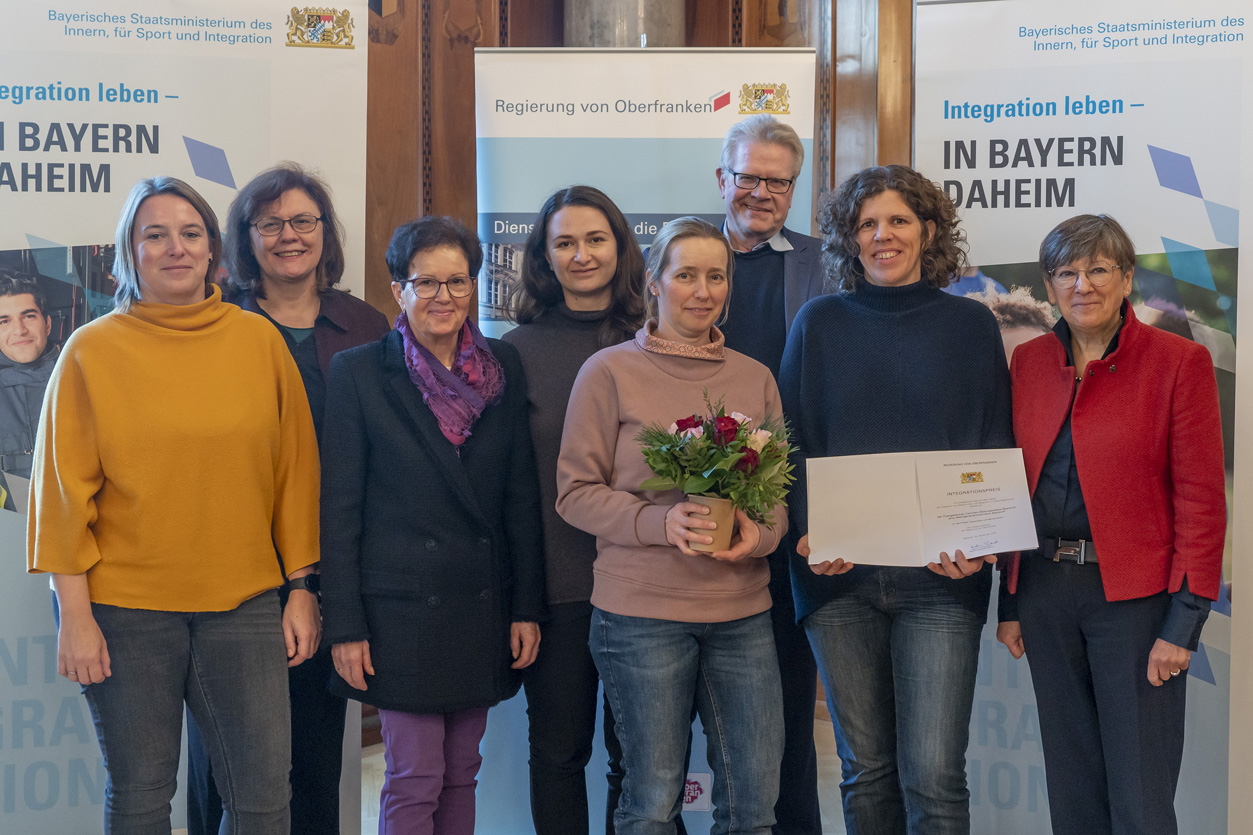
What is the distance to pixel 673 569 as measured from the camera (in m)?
2.18

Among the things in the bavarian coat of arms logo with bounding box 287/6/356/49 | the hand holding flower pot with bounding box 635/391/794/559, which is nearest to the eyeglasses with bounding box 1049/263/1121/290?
the hand holding flower pot with bounding box 635/391/794/559

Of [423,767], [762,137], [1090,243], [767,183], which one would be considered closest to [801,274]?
[767,183]

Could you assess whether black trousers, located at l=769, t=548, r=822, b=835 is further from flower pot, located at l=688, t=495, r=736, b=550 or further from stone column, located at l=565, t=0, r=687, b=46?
stone column, located at l=565, t=0, r=687, b=46

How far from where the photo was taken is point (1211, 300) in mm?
3027

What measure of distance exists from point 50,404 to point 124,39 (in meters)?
1.57

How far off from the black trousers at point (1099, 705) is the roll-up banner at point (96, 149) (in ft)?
6.99

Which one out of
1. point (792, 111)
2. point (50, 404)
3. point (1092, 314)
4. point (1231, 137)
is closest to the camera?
point (50, 404)

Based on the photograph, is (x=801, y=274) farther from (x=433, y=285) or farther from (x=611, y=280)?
(x=433, y=285)

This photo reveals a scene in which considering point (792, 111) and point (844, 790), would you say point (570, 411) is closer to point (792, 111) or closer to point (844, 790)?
point (844, 790)

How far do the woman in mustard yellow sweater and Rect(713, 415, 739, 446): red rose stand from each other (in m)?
1.08

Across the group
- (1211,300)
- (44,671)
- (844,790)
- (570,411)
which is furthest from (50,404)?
(1211,300)

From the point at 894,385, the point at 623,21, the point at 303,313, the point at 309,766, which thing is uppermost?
the point at 623,21

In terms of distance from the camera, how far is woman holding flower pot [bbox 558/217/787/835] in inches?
85.0

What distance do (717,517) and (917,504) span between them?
0.53m
